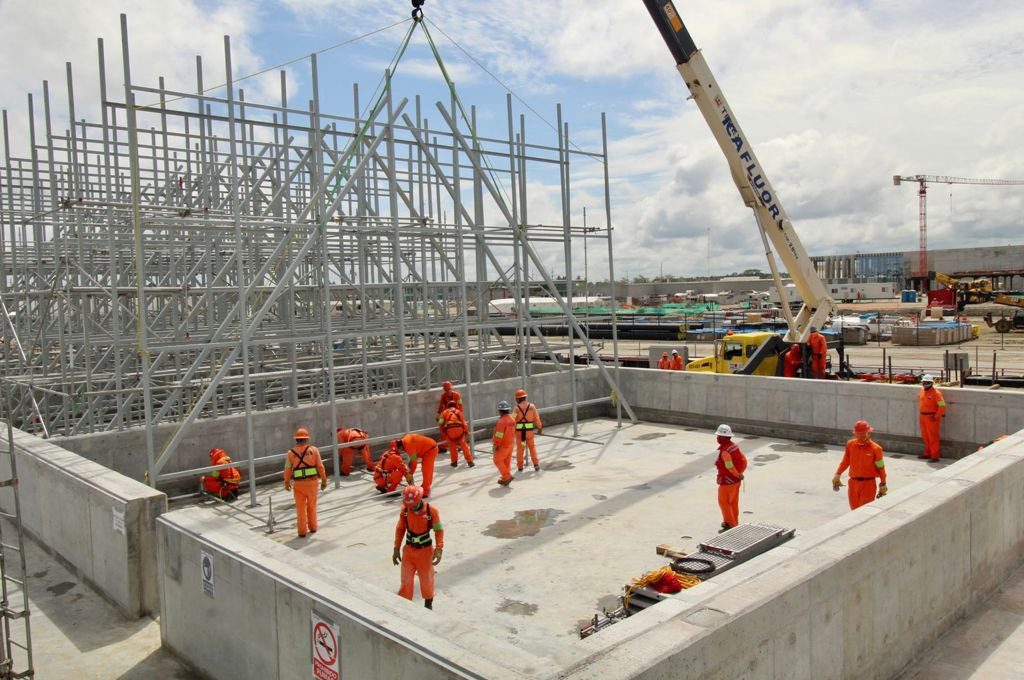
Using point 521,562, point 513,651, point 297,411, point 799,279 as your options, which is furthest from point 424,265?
point 513,651

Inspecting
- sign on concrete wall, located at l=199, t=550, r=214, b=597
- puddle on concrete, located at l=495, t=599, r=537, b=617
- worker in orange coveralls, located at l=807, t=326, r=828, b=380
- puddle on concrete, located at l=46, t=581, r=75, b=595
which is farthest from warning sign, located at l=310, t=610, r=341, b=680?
worker in orange coveralls, located at l=807, t=326, r=828, b=380

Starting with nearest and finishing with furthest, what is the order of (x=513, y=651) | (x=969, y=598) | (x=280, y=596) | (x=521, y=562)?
(x=513, y=651)
(x=280, y=596)
(x=969, y=598)
(x=521, y=562)

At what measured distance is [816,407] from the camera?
48.5 feet

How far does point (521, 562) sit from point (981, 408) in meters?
8.86

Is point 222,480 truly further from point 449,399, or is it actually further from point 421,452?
point 449,399

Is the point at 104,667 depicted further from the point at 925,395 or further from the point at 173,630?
the point at 925,395

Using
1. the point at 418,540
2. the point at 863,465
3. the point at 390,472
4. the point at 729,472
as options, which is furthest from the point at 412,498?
the point at 863,465

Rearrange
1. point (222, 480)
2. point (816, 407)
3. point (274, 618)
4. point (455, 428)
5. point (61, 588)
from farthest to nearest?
point (816, 407) < point (455, 428) < point (222, 480) < point (61, 588) < point (274, 618)

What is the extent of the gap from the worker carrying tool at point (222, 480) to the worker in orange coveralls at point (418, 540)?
17.7 ft

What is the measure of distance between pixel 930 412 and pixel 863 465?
453 cm

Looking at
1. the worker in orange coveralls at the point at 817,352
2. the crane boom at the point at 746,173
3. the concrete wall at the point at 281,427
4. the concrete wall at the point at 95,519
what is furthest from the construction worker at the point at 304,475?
the worker in orange coveralls at the point at 817,352

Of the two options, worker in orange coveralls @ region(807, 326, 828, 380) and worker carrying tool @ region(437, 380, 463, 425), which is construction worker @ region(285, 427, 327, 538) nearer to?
worker carrying tool @ region(437, 380, 463, 425)

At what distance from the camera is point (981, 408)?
1290 centimetres

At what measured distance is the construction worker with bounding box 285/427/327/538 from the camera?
9.20 metres
